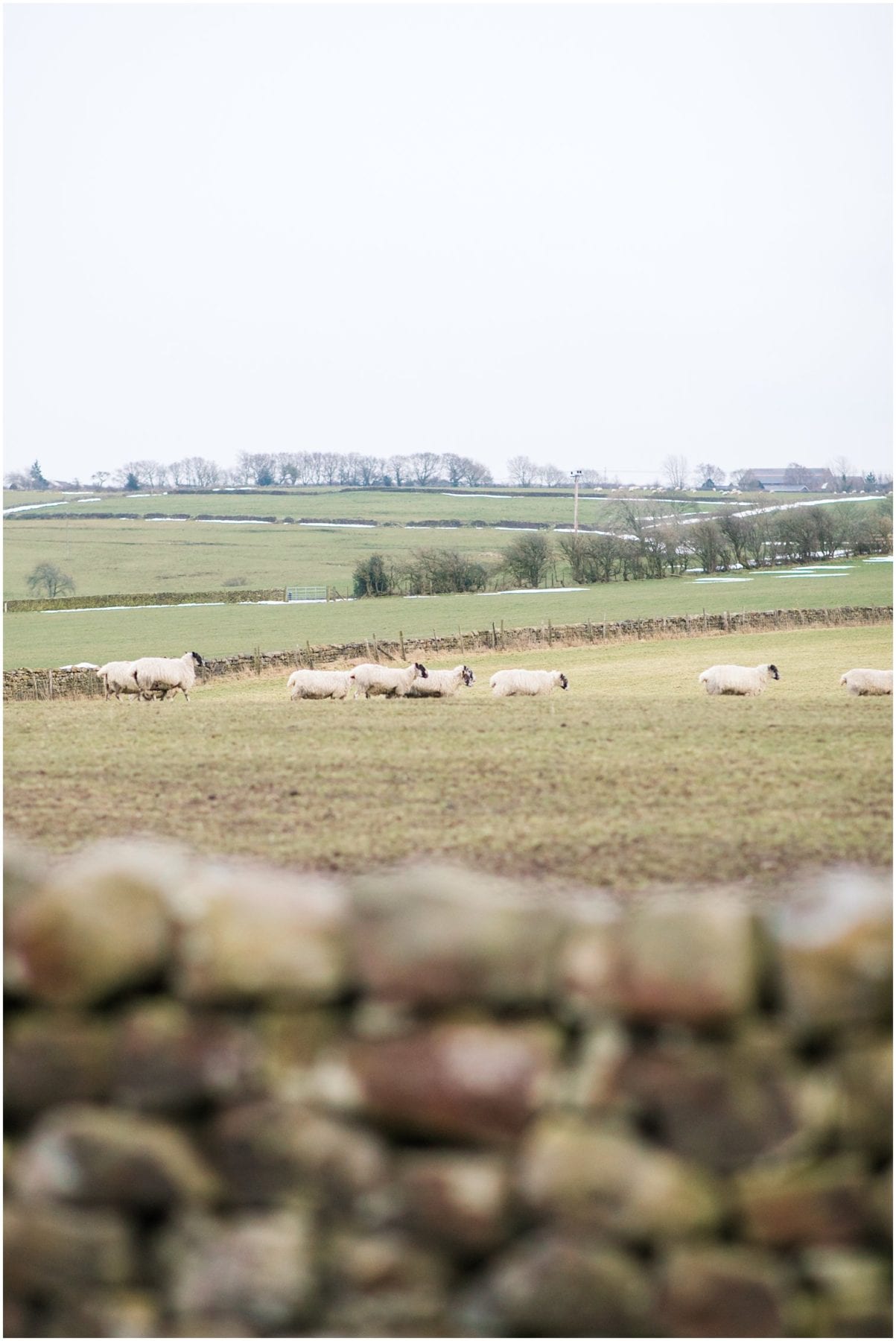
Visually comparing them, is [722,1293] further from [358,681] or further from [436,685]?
[436,685]

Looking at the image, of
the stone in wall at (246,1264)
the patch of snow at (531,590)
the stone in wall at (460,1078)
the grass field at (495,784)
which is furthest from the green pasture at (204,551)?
the stone in wall at (460,1078)

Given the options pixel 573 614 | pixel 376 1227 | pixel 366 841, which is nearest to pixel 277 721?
pixel 366 841

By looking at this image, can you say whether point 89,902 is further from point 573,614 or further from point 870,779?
point 573,614

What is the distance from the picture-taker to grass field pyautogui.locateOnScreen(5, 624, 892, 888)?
6.82 meters

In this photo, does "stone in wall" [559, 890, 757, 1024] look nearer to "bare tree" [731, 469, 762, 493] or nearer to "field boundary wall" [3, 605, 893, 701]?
"field boundary wall" [3, 605, 893, 701]

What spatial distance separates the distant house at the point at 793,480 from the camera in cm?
5658

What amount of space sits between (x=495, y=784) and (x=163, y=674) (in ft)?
60.7

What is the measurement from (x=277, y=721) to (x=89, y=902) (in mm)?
5235

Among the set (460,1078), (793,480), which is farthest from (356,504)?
(460,1078)

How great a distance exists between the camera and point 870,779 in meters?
7.82

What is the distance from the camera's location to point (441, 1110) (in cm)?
527

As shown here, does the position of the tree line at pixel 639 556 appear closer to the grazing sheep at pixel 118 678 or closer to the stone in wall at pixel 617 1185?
the grazing sheep at pixel 118 678

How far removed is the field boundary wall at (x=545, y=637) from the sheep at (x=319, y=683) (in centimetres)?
879

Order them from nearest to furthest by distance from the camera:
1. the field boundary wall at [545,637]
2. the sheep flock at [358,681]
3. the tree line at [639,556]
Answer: the sheep flock at [358,681]
the field boundary wall at [545,637]
the tree line at [639,556]
